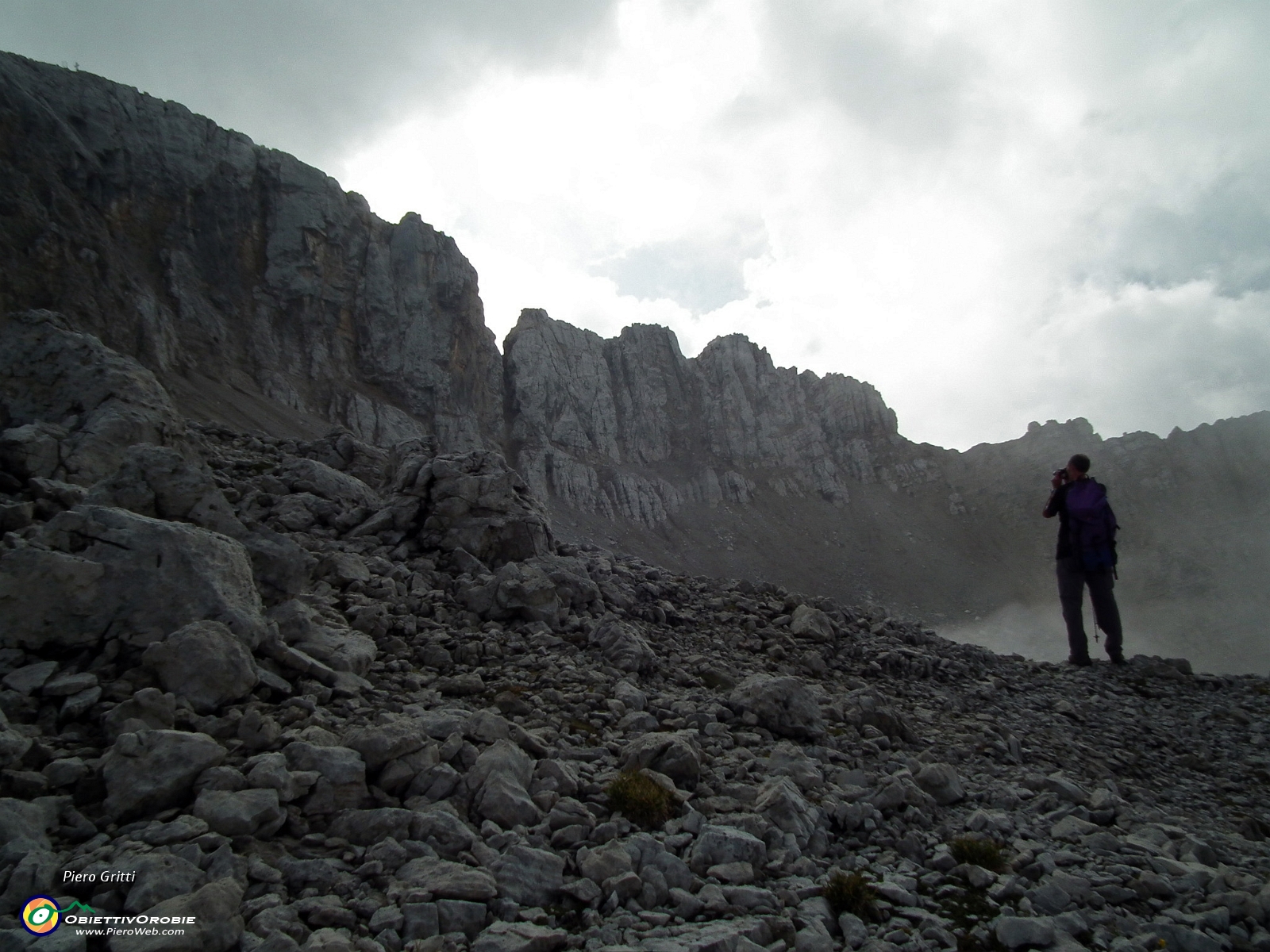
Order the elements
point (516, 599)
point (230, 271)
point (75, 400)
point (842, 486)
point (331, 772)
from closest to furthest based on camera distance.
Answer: point (331, 772), point (516, 599), point (75, 400), point (230, 271), point (842, 486)

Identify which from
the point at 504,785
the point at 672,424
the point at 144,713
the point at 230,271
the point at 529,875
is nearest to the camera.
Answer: the point at 529,875

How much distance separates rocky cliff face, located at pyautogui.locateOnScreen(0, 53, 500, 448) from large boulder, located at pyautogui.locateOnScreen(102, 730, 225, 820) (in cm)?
5874

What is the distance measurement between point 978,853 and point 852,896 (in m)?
1.88

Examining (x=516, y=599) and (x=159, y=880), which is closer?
(x=159, y=880)

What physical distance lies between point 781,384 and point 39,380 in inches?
4492

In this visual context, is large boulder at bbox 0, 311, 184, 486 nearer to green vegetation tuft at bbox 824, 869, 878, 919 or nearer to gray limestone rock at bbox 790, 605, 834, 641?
green vegetation tuft at bbox 824, 869, 878, 919

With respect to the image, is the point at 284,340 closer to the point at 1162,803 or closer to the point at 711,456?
the point at 711,456

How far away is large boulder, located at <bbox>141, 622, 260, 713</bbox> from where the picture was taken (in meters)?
7.11

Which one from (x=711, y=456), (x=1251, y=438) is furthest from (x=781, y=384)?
(x=1251, y=438)

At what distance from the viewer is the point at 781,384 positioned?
12238 centimetres

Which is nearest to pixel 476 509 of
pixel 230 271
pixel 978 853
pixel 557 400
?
pixel 978 853

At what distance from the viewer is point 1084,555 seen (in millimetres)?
17375

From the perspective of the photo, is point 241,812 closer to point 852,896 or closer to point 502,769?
point 502,769

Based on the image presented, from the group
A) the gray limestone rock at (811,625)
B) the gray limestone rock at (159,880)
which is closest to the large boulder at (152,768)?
the gray limestone rock at (159,880)
